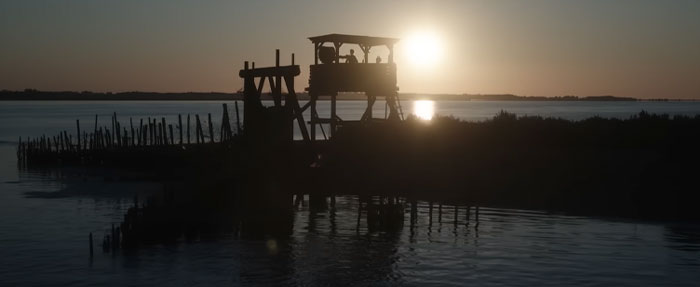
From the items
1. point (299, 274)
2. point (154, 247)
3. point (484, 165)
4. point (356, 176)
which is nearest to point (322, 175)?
point (356, 176)

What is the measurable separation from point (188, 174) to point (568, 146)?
74.3 feet

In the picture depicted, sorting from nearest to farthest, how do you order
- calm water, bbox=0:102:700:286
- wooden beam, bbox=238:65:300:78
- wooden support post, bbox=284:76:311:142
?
calm water, bbox=0:102:700:286 < wooden beam, bbox=238:65:300:78 < wooden support post, bbox=284:76:311:142

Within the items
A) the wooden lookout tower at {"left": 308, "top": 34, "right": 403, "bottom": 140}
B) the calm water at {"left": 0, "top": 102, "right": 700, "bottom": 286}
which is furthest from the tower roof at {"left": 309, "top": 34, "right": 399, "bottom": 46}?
the calm water at {"left": 0, "top": 102, "right": 700, "bottom": 286}

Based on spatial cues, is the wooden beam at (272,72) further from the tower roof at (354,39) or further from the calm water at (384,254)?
the calm water at (384,254)

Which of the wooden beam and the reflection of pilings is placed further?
the wooden beam

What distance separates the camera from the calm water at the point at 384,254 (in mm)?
21328

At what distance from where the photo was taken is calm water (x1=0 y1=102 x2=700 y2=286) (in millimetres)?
21328

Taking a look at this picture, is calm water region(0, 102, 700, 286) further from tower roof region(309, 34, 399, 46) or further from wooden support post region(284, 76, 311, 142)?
tower roof region(309, 34, 399, 46)

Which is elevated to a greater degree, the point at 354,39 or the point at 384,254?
the point at 354,39

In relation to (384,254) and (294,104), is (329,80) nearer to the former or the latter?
(294,104)

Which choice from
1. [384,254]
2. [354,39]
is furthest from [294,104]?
[384,254]

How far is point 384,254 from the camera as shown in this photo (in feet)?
80.1

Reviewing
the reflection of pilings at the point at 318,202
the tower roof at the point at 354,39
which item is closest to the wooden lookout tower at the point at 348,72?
the tower roof at the point at 354,39

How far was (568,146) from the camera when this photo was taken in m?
40.0
